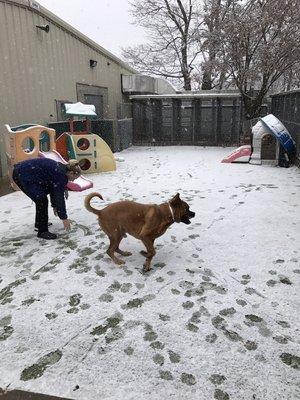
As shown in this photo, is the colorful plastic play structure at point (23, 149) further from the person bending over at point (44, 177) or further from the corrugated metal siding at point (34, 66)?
the person bending over at point (44, 177)

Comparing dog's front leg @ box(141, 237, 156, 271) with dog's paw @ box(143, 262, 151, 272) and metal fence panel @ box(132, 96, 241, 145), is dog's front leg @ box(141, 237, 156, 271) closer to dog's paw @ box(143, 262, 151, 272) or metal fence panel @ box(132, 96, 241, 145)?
dog's paw @ box(143, 262, 151, 272)

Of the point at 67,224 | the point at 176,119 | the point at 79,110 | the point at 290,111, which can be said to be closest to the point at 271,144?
the point at 290,111

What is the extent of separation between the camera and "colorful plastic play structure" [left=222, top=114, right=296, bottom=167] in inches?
399

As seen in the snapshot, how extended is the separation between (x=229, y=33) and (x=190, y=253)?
12821 mm

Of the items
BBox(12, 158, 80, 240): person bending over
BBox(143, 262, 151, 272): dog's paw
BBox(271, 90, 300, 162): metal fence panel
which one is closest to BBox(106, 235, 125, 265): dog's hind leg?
BBox(143, 262, 151, 272): dog's paw

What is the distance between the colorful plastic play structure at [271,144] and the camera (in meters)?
10.1

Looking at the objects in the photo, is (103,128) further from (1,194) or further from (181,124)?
(1,194)

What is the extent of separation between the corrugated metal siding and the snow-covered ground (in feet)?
15.7

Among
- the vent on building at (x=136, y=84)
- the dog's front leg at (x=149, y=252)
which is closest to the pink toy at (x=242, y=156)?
the dog's front leg at (x=149, y=252)

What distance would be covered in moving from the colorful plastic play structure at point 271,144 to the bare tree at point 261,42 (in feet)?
15.0

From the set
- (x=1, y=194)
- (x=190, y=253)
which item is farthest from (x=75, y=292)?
(x=1, y=194)

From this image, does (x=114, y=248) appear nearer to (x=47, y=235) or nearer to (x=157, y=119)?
(x=47, y=235)

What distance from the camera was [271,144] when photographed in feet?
34.8

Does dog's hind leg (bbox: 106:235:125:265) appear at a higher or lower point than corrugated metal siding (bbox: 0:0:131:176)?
lower
